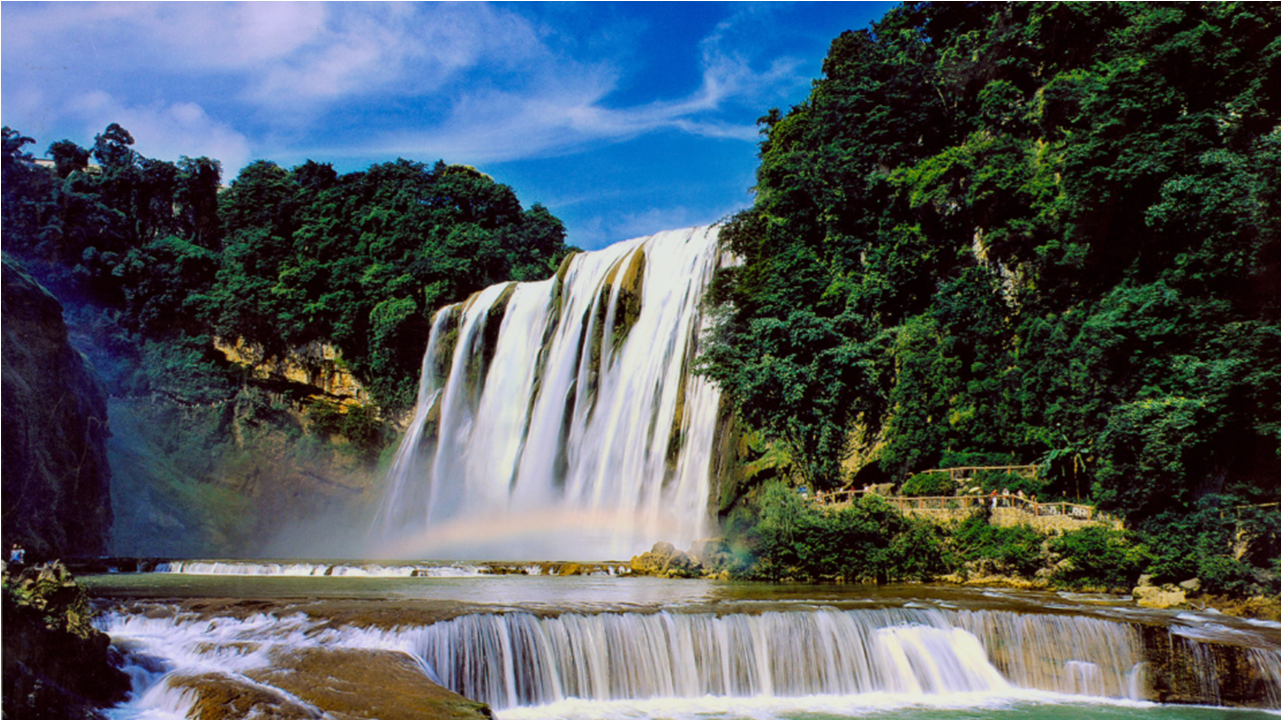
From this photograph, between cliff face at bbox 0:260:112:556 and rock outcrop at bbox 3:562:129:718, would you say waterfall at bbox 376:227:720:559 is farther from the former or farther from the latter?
rock outcrop at bbox 3:562:129:718

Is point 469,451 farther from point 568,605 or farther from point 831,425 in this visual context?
point 568,605

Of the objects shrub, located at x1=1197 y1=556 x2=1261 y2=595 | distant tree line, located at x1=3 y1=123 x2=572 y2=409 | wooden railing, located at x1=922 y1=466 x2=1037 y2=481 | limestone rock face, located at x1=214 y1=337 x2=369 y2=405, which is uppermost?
distant tree line, located at x1=3 y1=123 x2=572 y2=409

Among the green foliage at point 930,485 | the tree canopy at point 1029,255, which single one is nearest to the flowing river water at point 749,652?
the tree canopy at point 1029,255

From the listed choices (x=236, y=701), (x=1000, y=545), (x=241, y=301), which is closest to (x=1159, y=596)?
(x=1000, y=545)

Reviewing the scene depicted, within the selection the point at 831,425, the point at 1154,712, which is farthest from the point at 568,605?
the point at 831,425

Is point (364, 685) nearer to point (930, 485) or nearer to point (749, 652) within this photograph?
point (749, 652)

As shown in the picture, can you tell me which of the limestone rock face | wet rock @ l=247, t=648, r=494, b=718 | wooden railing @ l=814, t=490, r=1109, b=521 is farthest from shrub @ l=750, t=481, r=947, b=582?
the limestone rock face

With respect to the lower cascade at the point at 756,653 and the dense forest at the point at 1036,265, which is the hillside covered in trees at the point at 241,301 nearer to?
the dense forest at the point at 1036,265
